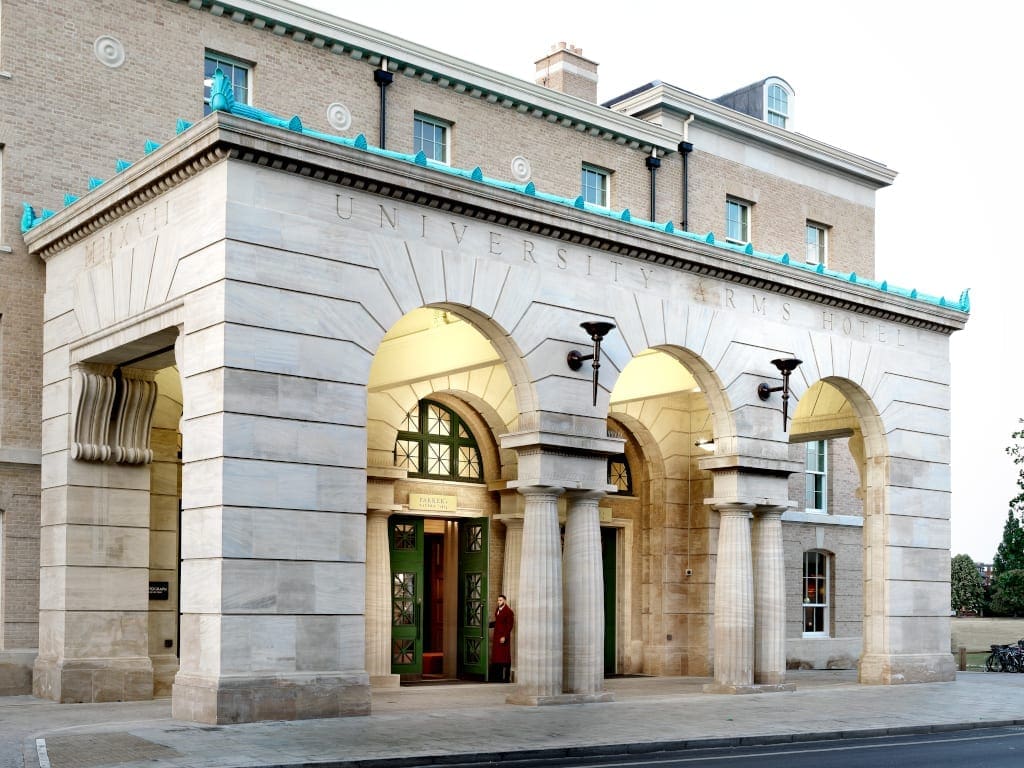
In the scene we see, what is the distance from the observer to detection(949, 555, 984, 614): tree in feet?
293

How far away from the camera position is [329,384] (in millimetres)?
18734

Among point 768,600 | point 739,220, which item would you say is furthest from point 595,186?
point 768,600

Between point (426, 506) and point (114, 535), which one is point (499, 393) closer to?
point (426, 506)

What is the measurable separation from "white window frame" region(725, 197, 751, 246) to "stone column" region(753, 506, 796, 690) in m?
11.2

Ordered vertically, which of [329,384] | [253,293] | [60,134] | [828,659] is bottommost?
[828,659]

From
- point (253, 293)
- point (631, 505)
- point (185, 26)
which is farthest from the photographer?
point (631, 505)

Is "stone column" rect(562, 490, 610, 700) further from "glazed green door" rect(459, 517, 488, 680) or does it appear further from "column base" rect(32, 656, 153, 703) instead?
"column base" rect(32, 656, 153, 703)

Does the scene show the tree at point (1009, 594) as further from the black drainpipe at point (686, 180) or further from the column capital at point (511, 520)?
the column capital at point (511, 520)

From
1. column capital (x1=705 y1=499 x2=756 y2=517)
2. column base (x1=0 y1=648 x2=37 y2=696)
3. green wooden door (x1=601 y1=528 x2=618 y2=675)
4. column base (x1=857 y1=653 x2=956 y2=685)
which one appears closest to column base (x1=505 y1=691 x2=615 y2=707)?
column capital (x1=705 y1=499 x2=756 y2=517)

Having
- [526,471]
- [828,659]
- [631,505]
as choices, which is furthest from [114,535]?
[828,659]

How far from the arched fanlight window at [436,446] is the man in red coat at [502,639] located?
2.77 m

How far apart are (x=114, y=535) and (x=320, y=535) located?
5191 mm

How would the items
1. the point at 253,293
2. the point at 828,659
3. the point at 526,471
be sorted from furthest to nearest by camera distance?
the point at 828,659 → the point at 526,471 → the point at 253,293

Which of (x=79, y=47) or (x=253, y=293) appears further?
(x=79, y=47)
